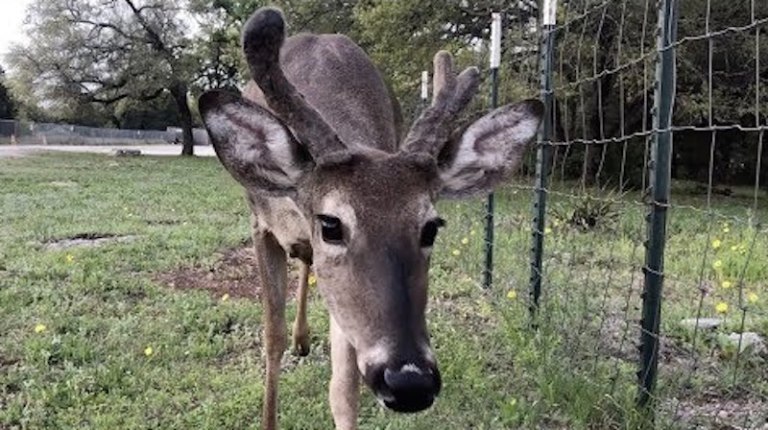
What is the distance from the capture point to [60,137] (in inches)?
1903

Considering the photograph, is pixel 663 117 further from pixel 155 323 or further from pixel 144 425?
pixel 155 323

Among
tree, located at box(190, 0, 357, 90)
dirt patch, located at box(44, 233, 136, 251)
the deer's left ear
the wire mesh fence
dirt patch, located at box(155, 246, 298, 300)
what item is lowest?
dirt patch, located at box(44, 233, 136, 251)

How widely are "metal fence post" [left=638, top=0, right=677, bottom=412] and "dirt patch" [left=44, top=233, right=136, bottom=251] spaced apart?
19.9 ft

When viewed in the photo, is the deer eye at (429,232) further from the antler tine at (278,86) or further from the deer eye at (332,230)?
the antler tine at (278,86)

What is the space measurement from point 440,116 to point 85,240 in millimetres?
6752

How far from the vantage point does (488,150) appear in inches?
118

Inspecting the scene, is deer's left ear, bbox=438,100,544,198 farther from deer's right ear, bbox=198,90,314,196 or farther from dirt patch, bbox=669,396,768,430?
dirt patch, bbox=669,396,768,430

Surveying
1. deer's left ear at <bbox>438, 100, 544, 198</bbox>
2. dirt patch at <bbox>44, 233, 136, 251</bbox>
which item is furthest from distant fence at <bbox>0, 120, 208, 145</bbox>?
deer's left ear at <bbox>438, 100, 544, 198</bbox>

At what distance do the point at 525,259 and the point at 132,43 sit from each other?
3316 centimetres

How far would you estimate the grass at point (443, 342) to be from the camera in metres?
3.95

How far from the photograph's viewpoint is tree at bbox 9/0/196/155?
36.0 meters

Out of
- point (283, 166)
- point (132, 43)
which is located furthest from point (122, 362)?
point (132, 43)

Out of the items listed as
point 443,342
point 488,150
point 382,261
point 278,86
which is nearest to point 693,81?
point 443,342

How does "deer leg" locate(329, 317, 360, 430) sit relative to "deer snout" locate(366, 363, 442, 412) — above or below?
below
